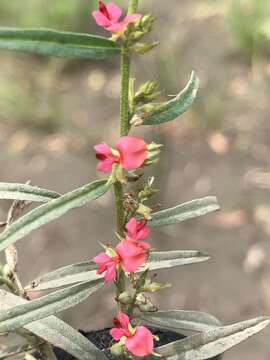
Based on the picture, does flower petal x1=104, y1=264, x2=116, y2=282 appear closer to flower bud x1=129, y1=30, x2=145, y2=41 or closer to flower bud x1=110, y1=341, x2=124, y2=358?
flower bud x1=110, y1=341, x2=124, y2=358

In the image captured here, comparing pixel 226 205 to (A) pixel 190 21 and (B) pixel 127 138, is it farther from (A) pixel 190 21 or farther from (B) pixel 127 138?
(B) pixel 127 138

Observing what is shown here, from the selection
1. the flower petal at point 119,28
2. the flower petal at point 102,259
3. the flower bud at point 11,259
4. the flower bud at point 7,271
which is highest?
the flower petal at point 119,28

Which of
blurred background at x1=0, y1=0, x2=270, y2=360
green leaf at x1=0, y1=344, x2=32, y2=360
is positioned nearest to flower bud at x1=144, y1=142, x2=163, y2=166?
green leaf at x1=0, y1=344, x2=32, y2=360

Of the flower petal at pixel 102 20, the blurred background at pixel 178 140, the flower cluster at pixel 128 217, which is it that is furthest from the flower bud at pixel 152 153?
the blurred background at pixel 178 140

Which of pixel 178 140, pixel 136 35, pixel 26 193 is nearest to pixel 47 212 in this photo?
pixel 26 193

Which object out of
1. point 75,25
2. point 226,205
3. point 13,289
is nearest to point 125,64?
point 13,289

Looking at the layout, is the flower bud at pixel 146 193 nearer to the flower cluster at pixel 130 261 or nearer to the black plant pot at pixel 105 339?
the flower cluster at pixel 130 261

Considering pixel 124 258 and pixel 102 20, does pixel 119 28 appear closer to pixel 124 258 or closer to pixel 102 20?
pixel 102 20

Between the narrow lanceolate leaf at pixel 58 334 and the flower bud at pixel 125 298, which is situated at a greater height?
the flower bud at pixel 125 298
